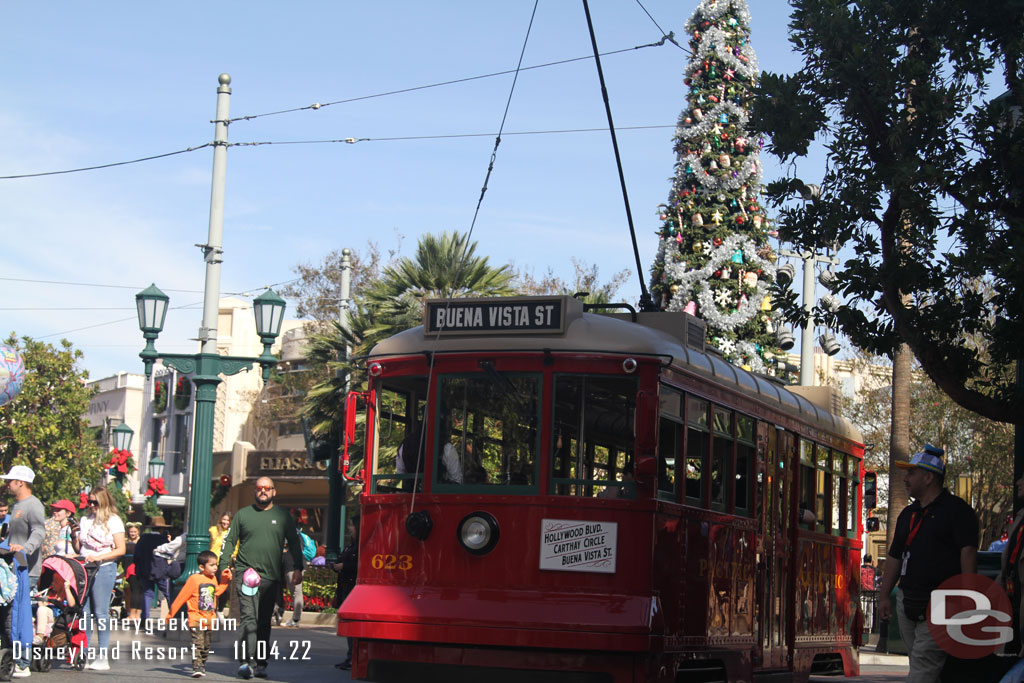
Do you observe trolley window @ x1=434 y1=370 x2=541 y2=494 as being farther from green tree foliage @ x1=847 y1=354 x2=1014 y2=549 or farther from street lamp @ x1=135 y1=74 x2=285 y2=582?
green tree foliage @ x1=847 y1=354 x2=1014 y2=549

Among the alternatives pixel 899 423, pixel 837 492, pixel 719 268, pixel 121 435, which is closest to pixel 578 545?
pixel 837 492

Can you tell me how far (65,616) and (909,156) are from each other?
27.4ft

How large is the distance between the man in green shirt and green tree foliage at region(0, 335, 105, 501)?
3806 centimetres

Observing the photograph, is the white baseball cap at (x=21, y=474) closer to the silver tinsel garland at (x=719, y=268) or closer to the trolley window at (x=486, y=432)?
the trolley window at (x=486, y=432)

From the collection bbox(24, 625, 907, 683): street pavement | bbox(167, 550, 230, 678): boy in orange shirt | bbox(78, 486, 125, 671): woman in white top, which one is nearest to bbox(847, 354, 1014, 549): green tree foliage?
bbox(24, 625, 907, 683): street pavement

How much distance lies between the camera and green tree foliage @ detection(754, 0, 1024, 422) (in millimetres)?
11617

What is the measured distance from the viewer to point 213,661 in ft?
48.1

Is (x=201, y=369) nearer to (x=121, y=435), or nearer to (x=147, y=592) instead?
(x=147, y=592)

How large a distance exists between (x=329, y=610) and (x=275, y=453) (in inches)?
912

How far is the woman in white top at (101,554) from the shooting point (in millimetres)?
12688

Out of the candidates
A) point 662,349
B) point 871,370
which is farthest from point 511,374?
point 871,370

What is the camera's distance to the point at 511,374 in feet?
31.6

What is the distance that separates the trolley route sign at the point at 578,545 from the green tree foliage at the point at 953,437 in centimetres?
2415
